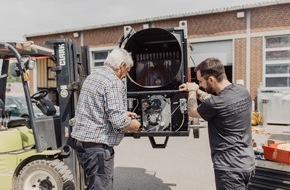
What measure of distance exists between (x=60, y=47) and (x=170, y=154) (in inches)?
165

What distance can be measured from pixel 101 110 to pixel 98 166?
53 cm

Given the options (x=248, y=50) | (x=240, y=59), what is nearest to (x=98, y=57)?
(x=240, y=59)

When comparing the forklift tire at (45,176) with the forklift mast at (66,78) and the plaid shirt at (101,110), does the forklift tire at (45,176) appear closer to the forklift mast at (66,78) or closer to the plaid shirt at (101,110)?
the forklift mast at (66,78)

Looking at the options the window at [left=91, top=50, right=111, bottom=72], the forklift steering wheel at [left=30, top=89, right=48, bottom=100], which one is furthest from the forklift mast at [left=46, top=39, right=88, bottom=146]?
the window at [left=91, top=50, right=111, bottom=72]

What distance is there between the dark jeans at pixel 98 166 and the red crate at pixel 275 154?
1.82 meters

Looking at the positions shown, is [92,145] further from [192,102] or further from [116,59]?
[192,102]

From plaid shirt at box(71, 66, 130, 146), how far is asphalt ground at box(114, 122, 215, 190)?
2.44 m

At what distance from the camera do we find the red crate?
3.36 metres

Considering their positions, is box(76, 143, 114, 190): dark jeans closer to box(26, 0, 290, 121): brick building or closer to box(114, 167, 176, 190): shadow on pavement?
box(114, 167, 176, 190): shadow on pavement

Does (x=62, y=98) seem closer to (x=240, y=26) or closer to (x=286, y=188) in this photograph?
(x=286, y=188)

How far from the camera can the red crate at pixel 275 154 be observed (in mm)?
3357

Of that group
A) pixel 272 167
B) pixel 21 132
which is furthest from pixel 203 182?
pixel 21 132

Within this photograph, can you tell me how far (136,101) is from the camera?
13.1ft

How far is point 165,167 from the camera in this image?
247 inches
